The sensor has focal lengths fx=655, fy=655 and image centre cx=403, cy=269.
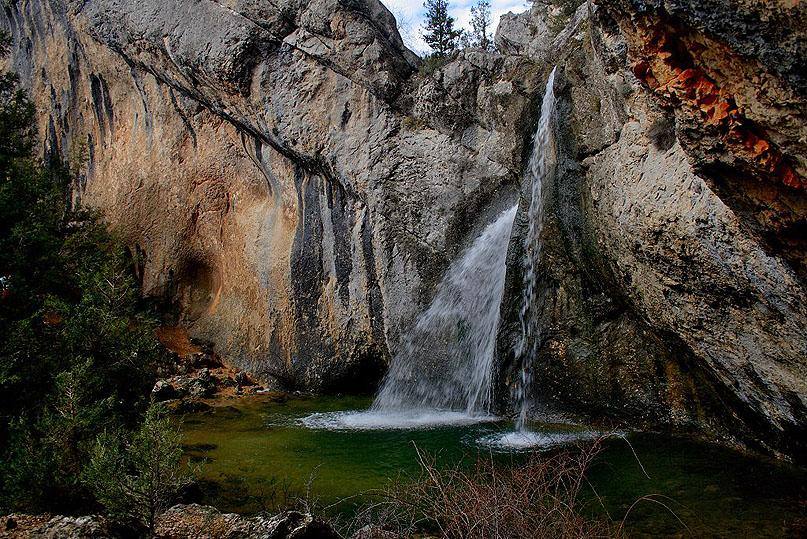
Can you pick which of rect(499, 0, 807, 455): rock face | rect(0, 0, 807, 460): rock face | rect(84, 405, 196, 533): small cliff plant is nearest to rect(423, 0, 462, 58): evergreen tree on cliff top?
rect(0, 0, 807, 460): rock face

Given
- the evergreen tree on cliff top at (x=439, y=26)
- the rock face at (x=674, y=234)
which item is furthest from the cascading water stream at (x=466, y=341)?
the evergreen tree on cliff top at (x=439, y=26)

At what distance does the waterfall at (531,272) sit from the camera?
33.8 ft

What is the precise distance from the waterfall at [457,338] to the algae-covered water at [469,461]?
1.52 meters

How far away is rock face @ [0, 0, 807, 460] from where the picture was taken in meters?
→ 4.29

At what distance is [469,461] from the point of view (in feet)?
26.0

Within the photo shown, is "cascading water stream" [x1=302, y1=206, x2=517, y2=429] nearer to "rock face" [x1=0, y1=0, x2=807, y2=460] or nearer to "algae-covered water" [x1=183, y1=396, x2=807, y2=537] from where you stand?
"rock face" [x1=0, y1=0, x2=807, y2=460]

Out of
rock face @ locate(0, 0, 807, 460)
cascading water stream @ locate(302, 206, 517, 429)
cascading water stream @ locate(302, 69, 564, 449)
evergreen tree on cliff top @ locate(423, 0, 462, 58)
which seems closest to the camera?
rock face @ locate(0, 0, 807, 460)

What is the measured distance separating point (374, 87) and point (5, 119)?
693 centimetres

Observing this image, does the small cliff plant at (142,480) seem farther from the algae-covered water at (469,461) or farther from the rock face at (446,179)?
the rock face at (446,179)

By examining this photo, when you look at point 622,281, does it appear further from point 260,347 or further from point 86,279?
point 260,347

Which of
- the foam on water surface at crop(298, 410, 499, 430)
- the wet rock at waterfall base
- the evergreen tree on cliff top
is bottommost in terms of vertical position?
the wet rock at waterfall base

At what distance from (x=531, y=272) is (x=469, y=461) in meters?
3.55

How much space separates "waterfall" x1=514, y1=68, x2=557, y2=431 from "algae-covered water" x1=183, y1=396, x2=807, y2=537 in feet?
2.72

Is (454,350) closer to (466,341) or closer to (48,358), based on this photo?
(466,341)
